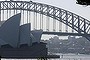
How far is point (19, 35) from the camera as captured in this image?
156ft

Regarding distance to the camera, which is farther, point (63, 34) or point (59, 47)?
point (59, 47)

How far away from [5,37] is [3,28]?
124 cm

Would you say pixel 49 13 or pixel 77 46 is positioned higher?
pixel 49 13

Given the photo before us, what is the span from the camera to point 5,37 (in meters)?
47.1

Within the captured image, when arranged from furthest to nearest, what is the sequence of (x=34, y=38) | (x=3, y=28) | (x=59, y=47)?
(x=59, y=47), (x=34, y=38), (x=3, y=28)

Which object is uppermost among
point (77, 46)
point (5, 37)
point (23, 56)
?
point (5, 37)

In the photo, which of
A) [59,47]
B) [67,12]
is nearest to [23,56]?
[67,12]

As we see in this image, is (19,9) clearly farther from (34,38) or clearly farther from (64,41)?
(64,41)

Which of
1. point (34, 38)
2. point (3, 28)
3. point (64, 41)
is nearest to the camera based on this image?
point (3, 28)

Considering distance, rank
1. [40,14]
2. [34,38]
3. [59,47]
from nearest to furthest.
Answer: [34,38] → [40,14] → [59,47]

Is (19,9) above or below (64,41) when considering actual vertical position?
above

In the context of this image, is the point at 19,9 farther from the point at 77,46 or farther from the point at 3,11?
the point at 77,46

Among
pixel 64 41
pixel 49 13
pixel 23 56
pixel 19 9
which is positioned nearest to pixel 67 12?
pixel 49 13

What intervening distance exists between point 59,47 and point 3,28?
72391mm
